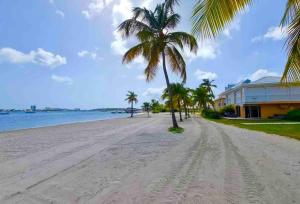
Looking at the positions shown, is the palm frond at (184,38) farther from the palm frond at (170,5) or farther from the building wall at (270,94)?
the building wall at (270,94)

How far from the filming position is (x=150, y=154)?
8984 mm

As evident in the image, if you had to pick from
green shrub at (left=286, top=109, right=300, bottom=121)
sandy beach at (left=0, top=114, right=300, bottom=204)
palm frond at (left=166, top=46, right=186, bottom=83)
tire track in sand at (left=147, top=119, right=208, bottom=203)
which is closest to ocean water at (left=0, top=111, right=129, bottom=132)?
palm frond at (left=166, top=46, right=186, bottom=83)

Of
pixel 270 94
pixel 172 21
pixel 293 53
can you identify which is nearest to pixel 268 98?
pixel 270 94

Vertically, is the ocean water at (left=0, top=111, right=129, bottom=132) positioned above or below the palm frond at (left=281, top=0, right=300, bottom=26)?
below

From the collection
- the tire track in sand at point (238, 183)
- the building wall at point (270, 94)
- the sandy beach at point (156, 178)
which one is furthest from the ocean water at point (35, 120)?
the tire track in sand at point (238, 183)

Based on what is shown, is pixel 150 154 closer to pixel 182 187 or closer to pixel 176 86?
pixel 182 187

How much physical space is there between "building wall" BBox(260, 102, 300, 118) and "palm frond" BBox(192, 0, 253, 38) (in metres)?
33.3

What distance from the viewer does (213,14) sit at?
4.55 metres

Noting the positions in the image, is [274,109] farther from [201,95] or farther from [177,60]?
[177,60]

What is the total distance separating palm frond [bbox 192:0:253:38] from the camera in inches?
178

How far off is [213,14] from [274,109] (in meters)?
34.0

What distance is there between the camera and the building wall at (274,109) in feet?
111

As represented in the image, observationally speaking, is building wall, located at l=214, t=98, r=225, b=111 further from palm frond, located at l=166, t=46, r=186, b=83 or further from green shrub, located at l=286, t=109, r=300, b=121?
palm frond, located at l=166, t=46, r=186, b=83

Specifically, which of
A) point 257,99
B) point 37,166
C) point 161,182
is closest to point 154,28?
point 37,166
